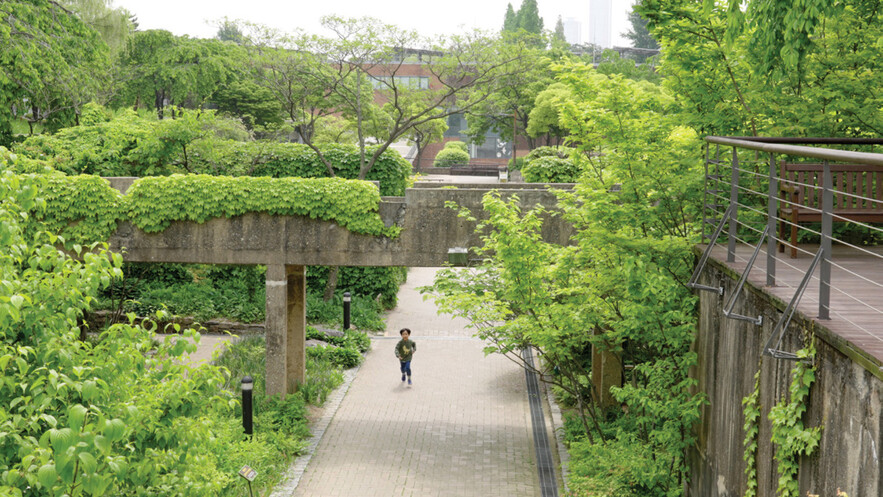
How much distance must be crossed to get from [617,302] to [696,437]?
88.8 inches

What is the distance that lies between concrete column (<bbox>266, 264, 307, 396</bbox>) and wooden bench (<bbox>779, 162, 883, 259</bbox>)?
967cm

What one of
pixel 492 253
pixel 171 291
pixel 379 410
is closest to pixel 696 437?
pixel 492 253

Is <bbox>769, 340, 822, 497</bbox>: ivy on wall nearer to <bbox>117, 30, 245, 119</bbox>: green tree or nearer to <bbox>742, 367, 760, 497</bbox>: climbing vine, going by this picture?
<bbox>742, 367, 760, 497</bbox>: climbing vine

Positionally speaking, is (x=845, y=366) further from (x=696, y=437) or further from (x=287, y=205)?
(x=287, y=205)

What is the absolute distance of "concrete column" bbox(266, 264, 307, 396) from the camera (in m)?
16.2

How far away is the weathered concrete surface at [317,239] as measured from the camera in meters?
16.0

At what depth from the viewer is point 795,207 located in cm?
833

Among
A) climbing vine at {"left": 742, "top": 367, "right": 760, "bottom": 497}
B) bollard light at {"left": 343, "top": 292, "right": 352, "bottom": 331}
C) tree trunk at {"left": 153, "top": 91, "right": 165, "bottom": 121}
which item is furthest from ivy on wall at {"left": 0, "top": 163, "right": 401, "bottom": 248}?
tree trunk at {"left": 153, "top": 91, "right": 165, "bottom": 121}

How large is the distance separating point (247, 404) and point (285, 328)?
269cm

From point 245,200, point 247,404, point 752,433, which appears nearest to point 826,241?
point 752,433

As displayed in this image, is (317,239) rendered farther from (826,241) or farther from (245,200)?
(826,241)

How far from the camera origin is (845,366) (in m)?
5.54

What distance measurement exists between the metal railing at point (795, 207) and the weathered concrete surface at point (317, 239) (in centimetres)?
586

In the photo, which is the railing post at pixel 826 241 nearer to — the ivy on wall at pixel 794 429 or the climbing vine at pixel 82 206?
the ivy on wall at pixel 794 429
